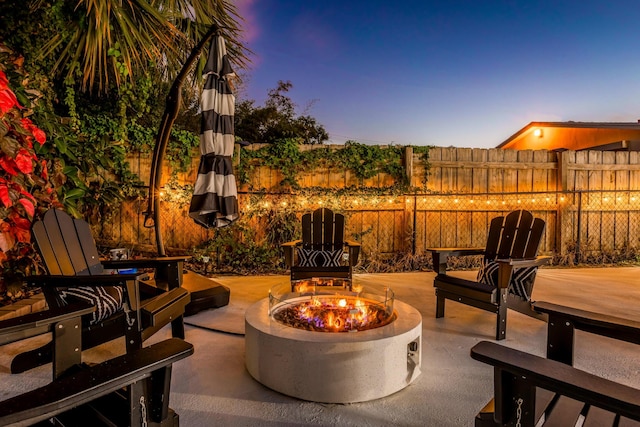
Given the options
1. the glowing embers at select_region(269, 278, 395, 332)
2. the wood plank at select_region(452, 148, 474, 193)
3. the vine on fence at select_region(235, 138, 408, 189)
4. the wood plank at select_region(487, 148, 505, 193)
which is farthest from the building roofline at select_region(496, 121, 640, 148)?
the glowing embers at select_region(269, 278, 395, 332)

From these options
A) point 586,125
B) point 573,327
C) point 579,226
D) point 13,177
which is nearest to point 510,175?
point 579,226

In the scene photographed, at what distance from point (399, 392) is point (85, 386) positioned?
143 cm

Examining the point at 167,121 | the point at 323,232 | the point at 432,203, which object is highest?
the point at 167,121

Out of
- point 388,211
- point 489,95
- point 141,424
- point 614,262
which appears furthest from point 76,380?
point 489,95

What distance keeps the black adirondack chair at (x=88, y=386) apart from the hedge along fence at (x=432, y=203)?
3527 millimetres

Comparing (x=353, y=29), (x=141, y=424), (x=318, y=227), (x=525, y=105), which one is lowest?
(x=141, y=424)

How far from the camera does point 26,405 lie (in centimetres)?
82

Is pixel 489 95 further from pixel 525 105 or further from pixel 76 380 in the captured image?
pixel 76 380

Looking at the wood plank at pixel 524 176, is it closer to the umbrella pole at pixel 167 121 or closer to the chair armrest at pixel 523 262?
the chair armrest at pixel 523 262

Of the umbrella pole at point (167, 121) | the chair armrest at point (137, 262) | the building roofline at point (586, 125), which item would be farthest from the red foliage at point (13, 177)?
the building roofline at point (586, 125)

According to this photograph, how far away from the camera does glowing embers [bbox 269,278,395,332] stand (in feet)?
6.68

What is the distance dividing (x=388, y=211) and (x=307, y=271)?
2.38 metres

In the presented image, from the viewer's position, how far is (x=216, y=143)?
2803mm

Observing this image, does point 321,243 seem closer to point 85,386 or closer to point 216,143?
point 216,143
